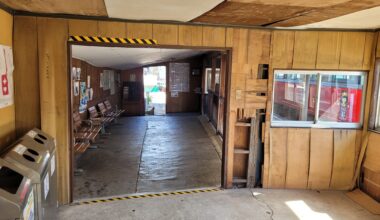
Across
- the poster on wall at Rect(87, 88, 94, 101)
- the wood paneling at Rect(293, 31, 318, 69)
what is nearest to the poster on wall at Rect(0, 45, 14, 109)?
the wood paneling at Rect(293, 31, 318, 69)

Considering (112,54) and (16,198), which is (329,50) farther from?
(16,198)

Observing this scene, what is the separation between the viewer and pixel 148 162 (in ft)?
18.4

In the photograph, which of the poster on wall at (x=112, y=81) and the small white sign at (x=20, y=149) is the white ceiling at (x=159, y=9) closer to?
the small white sign at (x=20, y=149)

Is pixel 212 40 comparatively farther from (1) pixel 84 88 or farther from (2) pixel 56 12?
(1) pixel 84 88

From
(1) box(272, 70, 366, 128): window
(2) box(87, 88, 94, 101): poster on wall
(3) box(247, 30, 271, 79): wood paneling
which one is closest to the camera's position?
(3) box(247, 30, 271, 79): wood paneling

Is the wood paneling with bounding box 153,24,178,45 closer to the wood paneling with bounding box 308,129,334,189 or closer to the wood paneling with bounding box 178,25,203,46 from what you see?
the wood paneling with bounding box 178,25,203,46

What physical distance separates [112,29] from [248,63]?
6.29ft

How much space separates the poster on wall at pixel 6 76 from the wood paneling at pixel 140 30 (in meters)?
1.36

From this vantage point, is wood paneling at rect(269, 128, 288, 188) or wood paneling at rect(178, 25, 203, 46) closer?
wood paneling at rect(178, 25, 203, 46)

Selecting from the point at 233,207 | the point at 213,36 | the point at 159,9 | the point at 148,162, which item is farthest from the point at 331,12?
the point at 148,162

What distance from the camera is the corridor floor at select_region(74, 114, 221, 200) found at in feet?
14.7

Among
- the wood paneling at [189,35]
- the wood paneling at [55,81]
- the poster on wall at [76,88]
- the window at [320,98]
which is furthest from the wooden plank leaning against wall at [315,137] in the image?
the poster on wall at [76,88]

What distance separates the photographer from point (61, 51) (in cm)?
348

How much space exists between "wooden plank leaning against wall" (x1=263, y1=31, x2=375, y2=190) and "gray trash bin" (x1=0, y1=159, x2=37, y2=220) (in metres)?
3.22
